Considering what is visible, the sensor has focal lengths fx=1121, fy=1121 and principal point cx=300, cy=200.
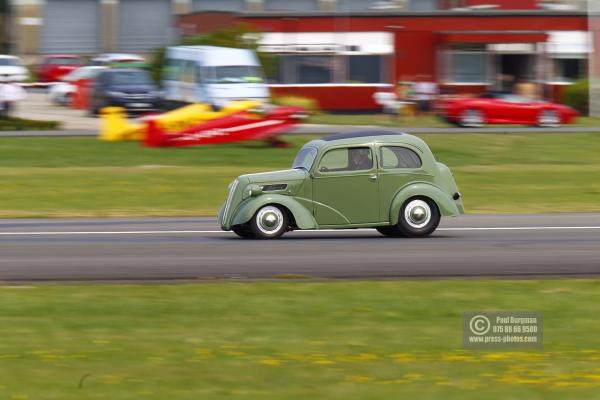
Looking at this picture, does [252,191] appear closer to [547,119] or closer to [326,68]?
[547,119]

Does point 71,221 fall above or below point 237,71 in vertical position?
below

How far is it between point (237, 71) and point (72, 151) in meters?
8.28

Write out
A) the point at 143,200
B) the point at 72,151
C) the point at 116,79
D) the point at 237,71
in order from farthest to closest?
the point at 116,79, the point at 237,71, the point at 72,151, the point at 143,200

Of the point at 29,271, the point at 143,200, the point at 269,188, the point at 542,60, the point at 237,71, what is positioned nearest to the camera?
the point at 29,271

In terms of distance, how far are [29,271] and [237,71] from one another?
24583 mm

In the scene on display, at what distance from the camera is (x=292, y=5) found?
73.8 m

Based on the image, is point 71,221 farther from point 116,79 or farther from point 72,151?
point 116,79

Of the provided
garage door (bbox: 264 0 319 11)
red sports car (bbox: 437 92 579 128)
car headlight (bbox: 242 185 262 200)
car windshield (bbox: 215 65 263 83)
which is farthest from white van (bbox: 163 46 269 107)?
garage door (bbox: 264 0 319 11)

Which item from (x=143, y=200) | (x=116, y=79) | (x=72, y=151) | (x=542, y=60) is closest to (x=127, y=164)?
(x=72, y=151)

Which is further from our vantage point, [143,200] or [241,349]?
[143,200]

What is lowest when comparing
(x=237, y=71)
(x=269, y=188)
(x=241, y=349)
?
(x=241, y=349)

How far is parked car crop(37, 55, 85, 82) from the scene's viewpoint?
62.6 metres

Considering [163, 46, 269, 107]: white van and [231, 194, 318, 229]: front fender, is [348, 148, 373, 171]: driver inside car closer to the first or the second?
[231, 194, 318, 229]: front fender

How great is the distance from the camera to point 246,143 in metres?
31.7
